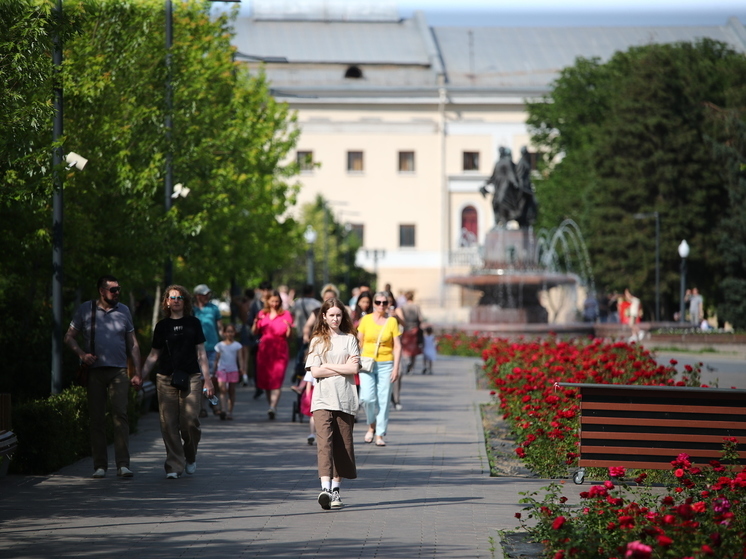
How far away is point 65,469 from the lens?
37.5ft

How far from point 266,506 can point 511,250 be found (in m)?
26.1

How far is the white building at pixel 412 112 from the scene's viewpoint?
77.2 meters

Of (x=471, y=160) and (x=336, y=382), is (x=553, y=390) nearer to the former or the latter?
(x=336, y=382)

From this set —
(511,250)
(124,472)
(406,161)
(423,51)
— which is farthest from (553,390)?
(423,51)

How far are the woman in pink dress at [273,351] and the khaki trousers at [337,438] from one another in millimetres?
6758

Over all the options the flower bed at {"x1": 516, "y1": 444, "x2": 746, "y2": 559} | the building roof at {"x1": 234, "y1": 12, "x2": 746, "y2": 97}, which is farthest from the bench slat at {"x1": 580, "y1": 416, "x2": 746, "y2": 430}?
the building roof at {"x1": 234, "y1": 12, "x2": 746, "y2": 97}

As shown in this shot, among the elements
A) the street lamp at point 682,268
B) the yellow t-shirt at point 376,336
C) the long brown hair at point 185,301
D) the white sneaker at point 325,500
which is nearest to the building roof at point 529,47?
the street lamp at point 682,268

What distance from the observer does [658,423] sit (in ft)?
33.7

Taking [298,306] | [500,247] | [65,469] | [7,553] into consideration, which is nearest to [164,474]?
[65,469]

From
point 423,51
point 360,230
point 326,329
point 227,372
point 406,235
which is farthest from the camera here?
point 406,235

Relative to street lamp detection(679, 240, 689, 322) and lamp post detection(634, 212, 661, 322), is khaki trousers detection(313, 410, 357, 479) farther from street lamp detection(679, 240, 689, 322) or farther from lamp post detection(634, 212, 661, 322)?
lamp post detection(634, 212, 661, 322)

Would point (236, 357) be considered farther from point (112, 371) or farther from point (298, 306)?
point (112, 371)

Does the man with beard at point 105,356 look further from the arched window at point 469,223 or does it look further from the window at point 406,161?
the window at point 406,161

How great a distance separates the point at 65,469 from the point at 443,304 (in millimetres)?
63204
